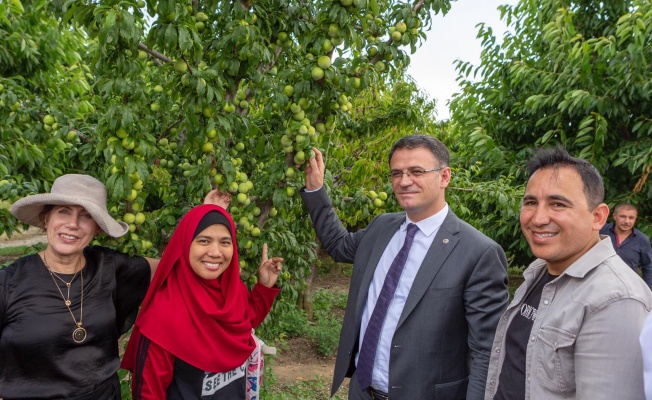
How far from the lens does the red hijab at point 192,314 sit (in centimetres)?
215

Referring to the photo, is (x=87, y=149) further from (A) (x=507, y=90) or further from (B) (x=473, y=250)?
(A) (x=507, y=90)

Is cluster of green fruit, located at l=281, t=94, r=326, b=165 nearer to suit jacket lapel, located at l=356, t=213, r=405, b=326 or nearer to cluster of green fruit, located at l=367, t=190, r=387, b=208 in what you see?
suit jacket lapel, located at l=356, t=213, r=405, b=326

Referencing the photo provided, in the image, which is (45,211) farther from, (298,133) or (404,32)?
(404,32)

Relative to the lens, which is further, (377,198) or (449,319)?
(377,198)

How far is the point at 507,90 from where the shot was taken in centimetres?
816

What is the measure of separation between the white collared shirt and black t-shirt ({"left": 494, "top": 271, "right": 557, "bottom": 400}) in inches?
21.4

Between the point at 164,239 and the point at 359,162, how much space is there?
107 inches

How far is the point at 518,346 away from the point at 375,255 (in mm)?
896

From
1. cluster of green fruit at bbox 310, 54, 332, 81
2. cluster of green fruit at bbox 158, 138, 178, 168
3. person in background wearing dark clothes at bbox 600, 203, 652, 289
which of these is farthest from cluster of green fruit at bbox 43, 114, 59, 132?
person in background wearing dark clothes at bbox 600, 203, 652, 289

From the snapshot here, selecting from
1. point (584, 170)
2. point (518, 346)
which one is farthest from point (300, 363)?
point (584, 170)

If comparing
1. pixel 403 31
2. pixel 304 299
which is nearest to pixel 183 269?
pixel 403 31

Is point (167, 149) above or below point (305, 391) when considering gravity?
above

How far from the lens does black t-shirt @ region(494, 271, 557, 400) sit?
1713 millimetres

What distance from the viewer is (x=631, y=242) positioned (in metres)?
5.75
